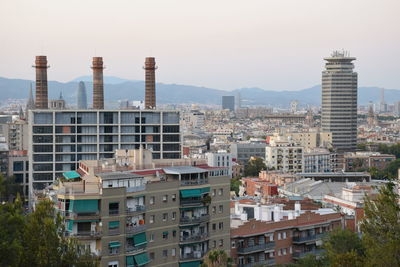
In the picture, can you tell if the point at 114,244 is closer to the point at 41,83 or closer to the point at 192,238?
the point at 192,238

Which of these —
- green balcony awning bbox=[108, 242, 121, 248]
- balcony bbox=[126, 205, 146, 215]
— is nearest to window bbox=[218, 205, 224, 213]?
balcony bbox=[126, 205, 146, 215]

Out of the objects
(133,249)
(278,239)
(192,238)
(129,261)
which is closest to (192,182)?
(192,238)

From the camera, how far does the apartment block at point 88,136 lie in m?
55.9

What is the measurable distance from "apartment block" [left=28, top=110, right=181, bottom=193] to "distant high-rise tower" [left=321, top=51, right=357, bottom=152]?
64.5 meters

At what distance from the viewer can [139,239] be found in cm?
2803

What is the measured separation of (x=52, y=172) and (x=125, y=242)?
94.5 feet

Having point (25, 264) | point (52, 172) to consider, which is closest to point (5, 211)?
point (25, 264)

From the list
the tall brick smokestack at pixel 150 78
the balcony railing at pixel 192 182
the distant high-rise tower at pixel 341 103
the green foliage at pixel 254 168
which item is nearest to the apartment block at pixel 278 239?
the balcony railing at pixel 192 182

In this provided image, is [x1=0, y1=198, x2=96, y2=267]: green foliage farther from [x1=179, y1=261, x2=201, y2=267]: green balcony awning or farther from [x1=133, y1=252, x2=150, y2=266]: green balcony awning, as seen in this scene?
[x1=179, y1=261, x2=201, y2=267]: green balcony awning

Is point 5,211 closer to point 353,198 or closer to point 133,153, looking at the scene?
point 133,153

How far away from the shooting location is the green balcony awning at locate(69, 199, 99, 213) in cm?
2708

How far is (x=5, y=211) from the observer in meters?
21.3

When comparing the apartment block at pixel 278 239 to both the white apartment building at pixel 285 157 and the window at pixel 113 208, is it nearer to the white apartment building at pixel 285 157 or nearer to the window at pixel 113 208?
the window at pixel 113 208

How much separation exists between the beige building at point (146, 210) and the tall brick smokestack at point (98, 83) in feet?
107
